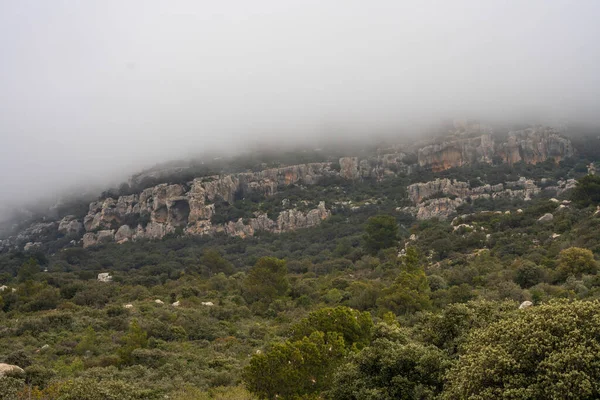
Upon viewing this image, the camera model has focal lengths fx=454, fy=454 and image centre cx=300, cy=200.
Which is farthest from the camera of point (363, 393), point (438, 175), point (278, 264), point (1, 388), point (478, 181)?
point (438, 175)

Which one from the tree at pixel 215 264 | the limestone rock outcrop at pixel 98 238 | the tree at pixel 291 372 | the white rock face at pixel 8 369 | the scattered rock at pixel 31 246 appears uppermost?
the tree at pixel 291 372

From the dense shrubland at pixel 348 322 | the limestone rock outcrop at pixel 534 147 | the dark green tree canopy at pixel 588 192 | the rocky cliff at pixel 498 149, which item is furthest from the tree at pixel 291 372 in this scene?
the limestone rock outcrop at pixel 534 147

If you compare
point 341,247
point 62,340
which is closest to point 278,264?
point 62,340

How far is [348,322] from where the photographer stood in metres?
20.1

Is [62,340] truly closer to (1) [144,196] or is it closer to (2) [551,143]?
(1) [144,196]

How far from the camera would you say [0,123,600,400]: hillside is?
45.0 feet

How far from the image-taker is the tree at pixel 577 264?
31.0 meters

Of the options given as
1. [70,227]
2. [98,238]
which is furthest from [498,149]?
[70,227]

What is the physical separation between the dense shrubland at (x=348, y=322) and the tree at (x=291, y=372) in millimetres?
48

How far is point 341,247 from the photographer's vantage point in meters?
71.1

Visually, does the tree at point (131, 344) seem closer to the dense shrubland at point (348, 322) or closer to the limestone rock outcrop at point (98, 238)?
the dense shrubland at point (348, 322)

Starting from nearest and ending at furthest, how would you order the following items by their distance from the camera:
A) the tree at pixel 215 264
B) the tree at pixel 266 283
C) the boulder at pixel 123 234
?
the tree at pixel 266 283 → the tree at pixel 215 264 → the boulder at pixel 123 234

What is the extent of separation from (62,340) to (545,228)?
153ft

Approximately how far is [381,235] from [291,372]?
157ft
